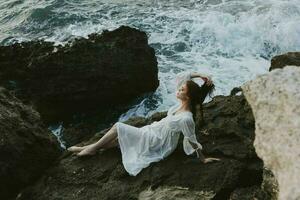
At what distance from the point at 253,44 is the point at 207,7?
3445 mm

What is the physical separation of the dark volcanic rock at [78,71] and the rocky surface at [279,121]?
597 centimetres

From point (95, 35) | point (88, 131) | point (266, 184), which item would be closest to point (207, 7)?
point (95, 35)

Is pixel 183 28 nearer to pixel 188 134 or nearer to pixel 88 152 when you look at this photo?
pixel 88 152

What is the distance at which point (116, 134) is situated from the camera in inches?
231

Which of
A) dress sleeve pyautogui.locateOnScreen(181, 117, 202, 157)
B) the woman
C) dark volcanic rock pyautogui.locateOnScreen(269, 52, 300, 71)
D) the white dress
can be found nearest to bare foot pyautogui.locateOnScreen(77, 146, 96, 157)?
the woman

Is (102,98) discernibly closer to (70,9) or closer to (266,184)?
(266,184)

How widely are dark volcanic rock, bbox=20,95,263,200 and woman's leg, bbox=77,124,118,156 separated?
0.08 m

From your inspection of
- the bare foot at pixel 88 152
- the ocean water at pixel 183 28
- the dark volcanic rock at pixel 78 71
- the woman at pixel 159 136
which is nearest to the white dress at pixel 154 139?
the woman at pixel 159 136

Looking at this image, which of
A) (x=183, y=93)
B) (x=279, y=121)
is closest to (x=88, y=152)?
(x=183, y=93)

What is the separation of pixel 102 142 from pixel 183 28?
9342 mm

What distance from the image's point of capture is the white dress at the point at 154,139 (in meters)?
5.53

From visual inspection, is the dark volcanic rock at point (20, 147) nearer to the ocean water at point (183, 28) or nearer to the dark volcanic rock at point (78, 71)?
the dark volcanic rock at point (78, 71)

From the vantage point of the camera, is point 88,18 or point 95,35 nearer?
point 95,35

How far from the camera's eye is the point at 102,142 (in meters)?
5.86
